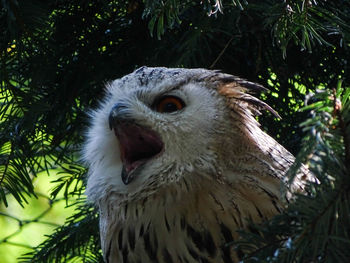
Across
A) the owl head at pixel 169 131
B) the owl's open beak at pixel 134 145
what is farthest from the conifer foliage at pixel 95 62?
the owl's open beak at pixel 134 145

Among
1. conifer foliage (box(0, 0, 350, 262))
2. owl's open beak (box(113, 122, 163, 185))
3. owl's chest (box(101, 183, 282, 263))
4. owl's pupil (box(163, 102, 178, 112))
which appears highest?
conifer foliage (box(0, 0, 350, 262))

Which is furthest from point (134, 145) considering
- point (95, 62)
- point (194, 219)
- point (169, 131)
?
point (95, 62)

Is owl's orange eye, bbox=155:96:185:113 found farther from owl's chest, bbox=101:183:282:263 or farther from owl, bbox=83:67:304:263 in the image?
owl's chest, bbox=101:183:282:263

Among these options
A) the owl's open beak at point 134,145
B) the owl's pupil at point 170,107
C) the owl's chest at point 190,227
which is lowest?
the owl's chest at point 190,227

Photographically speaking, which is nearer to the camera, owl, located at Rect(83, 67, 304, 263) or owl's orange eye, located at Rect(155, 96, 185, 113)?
owl, located at Rect(83, 67, 304, 263)

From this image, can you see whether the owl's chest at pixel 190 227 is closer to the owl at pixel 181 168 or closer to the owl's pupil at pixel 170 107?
the owl at pixel 181 168

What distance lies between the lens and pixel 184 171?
1.33 meters

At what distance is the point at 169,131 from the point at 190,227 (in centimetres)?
23

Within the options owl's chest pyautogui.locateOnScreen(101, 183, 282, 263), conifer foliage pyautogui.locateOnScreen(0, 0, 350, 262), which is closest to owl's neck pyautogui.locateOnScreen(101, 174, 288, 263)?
A: owl's chest pyautogui.locateOnScreen(101, 183, 282, 263)

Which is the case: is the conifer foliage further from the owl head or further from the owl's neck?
the owl's neck

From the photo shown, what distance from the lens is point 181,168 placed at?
1.33 metres

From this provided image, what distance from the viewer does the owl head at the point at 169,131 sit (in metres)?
1.34

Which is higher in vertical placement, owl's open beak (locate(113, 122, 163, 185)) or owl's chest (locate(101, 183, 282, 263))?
owl's open beak (locate(113, 122, 163, 185))

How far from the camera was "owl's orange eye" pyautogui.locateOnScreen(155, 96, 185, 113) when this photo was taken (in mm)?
1434
